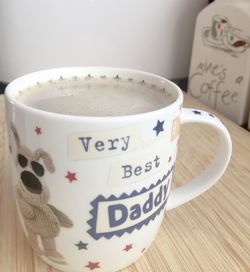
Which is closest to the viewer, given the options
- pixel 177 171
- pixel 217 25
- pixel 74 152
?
pixel 74 152

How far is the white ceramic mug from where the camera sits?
0.20 metres

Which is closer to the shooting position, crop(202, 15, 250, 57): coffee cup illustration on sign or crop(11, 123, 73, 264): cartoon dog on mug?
crop(11, 123, 73, 264): cartoon dog on mug

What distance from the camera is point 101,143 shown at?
20 cm

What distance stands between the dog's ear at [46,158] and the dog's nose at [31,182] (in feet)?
0.04

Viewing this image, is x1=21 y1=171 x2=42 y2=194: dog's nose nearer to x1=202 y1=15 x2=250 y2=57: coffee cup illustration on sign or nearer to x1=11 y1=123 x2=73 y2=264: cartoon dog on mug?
x1=11 y1=123 x2=73 y2=264: cartoon dog on mug

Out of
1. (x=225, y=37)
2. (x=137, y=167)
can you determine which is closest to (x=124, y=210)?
(x=137, y=167)

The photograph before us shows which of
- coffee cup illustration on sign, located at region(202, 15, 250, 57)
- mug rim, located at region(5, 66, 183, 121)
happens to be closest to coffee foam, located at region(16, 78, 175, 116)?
mug rim, located at region(5, 66, 183, 121)

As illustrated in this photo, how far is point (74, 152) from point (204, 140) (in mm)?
273

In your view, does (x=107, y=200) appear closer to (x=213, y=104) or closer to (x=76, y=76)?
(x=76, y=76)

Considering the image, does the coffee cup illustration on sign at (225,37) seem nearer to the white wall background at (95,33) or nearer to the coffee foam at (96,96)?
the white wall background at (95,33)

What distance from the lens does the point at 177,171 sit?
378 millimetres

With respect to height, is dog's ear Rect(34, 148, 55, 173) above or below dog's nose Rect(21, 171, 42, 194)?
above

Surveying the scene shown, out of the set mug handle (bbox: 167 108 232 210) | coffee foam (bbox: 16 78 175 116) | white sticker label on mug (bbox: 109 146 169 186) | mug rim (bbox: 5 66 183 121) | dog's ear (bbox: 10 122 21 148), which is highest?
mug rim (bbox: 5 66 183 121)

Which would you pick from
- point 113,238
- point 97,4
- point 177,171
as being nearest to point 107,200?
point 113,238
